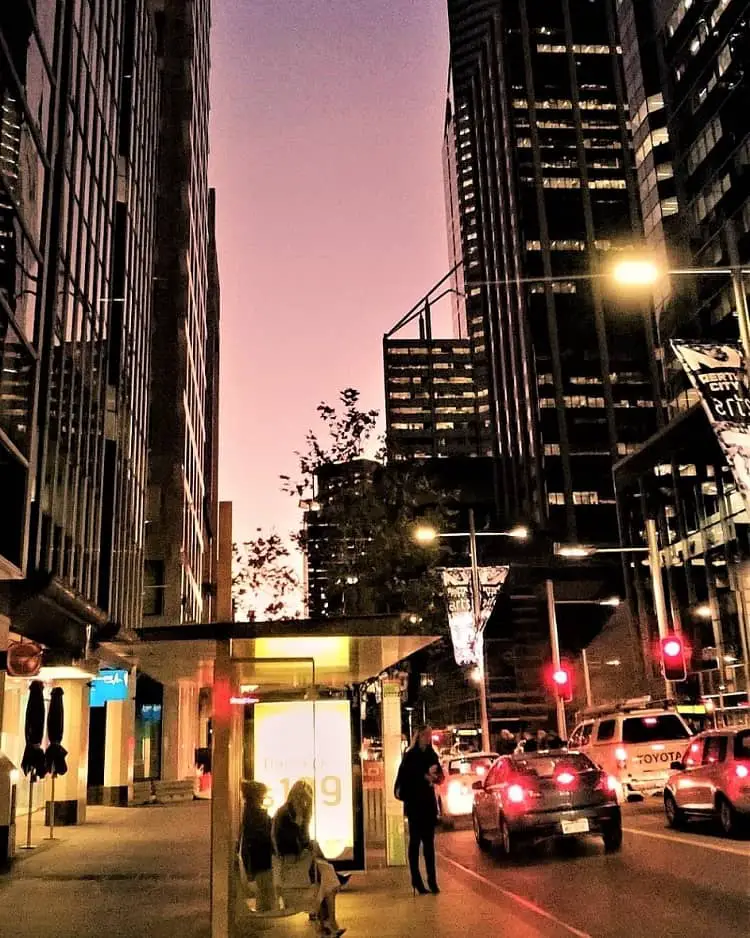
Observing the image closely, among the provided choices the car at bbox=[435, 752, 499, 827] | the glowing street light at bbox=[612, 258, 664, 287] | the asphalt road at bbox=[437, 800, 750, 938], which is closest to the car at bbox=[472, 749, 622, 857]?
the asphalt road at bbox=[437, 800, 750, 938]

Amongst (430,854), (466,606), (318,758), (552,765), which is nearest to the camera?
(430,854)

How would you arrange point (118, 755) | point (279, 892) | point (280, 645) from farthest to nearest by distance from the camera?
point (118, 755) → point (280, 645) → point (279, 892)

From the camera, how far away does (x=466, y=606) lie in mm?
31562

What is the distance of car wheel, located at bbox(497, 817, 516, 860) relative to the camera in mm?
15586

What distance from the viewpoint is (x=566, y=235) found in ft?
411

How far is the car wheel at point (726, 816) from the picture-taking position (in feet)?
52.8

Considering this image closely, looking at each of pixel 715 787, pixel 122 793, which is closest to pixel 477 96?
pixel 122 793

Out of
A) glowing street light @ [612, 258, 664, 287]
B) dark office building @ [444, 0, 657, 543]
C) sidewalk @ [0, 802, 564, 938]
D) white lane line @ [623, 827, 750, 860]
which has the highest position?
dark office building @ [444, 0, 657, 543]

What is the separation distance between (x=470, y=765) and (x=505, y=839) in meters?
7.46

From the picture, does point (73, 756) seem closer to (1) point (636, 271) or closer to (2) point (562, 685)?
(2) point (562, 685)

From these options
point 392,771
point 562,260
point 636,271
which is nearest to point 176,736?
point 392,771

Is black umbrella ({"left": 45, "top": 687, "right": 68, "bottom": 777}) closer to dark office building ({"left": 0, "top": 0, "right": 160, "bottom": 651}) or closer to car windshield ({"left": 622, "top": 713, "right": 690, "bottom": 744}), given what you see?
dark office building ({"left": 0, "top": 0, "right": 160, "bottom": 651})

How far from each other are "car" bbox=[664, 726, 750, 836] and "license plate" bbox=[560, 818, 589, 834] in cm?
245

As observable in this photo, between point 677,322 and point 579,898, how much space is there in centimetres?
5503
